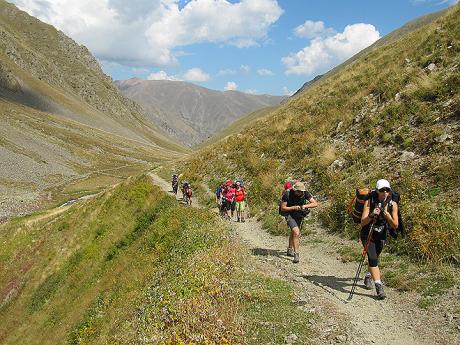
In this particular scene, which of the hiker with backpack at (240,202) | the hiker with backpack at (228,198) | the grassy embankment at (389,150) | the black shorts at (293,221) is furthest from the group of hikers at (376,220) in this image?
the hiker with backpack at (228,198)

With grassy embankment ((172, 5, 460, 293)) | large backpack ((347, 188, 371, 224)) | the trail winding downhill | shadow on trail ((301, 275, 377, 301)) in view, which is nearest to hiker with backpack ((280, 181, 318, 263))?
the trail winding downhill

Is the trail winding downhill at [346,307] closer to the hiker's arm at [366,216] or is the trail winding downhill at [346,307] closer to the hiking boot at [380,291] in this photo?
the hiking boot at [380,291]

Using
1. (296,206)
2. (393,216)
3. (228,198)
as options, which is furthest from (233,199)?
(393,216)

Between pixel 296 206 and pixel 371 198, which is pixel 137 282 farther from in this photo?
pixel 371 198

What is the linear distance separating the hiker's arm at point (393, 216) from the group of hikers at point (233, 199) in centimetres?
1223

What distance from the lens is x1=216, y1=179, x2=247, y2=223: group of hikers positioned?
2167 centimetres

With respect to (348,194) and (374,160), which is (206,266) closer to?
(348,194)

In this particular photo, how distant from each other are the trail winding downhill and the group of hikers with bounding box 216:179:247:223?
264 inches

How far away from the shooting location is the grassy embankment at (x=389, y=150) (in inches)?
483

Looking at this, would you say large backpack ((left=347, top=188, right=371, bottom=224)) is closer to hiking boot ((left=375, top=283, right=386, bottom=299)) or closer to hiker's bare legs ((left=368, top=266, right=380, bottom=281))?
hiker's bare legs ((left=368, top=266, right=380, bottom=281))

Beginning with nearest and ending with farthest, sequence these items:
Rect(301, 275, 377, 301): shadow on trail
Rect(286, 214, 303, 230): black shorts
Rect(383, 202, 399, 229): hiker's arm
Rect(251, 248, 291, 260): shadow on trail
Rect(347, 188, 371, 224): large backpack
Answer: Rect(383, 202, 399, 229): hiker's arm → Rect(347, 188, 371, 224): large backpack → Rect(301, 275, 377, 301): shadow on trail → Rect(286, 214, 303, 230): black shorts → Rect(251, 248, 291, 260): shadow on trail

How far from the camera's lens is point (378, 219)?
33.0ft

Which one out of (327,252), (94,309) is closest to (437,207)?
(327,252)

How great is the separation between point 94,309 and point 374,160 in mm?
14445
